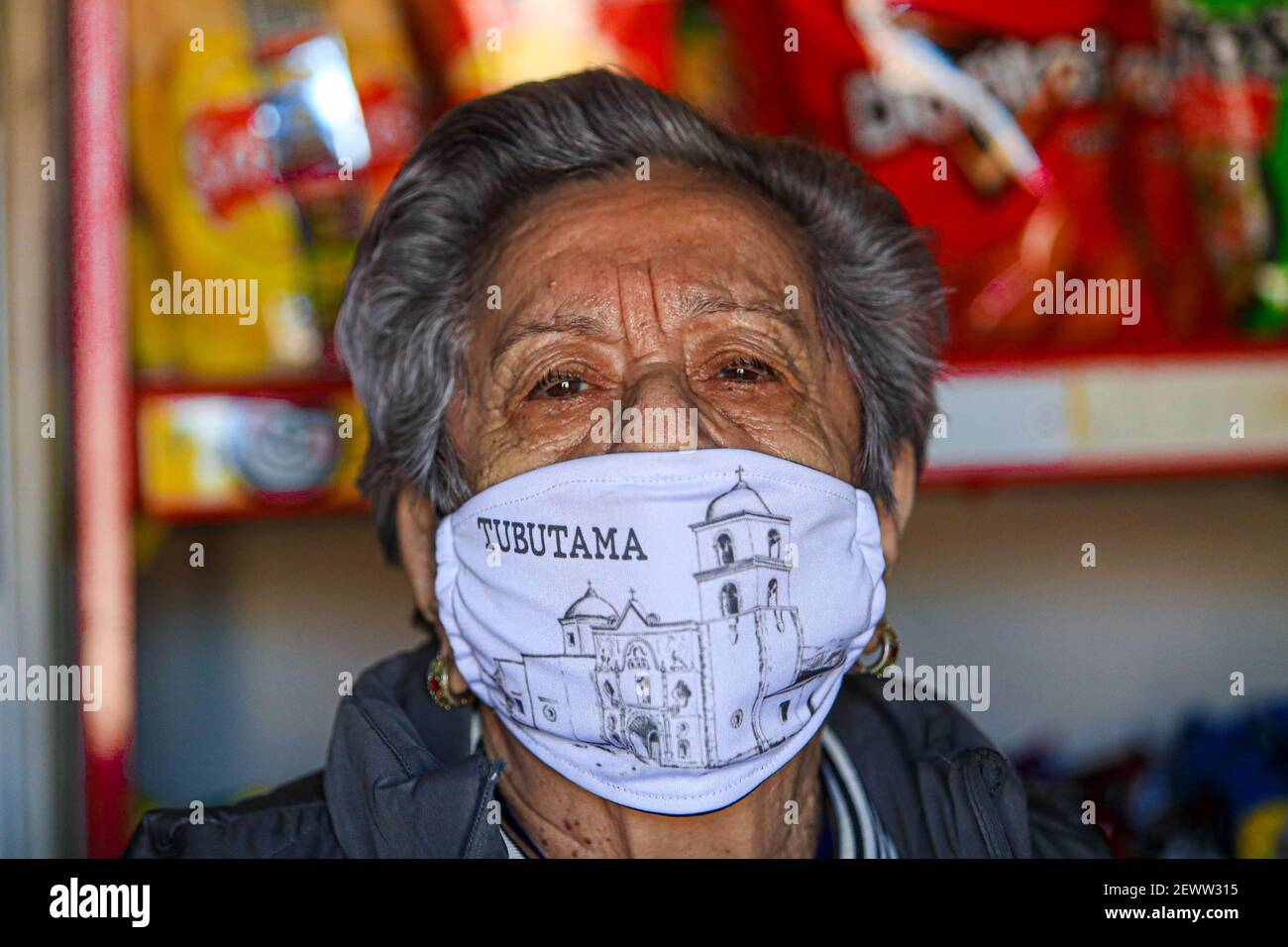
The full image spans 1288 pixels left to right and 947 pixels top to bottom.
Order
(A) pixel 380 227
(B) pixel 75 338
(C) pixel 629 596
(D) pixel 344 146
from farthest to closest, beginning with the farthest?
(D) pixel 344 146, (B) pixel 75 338, (A) pixel 380 227, (C) pixel 629 596

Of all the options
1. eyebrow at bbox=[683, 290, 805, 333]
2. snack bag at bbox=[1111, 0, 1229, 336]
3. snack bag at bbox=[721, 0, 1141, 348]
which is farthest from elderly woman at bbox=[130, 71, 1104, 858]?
snack bag at bbox=[1111, 0, 1229, 336]

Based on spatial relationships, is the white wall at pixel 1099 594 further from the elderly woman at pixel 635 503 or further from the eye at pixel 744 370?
the eye at pixel 744 370

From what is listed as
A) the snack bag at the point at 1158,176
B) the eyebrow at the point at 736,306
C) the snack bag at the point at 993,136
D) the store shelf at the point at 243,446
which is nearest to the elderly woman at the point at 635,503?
the eyebrow at the point at 736,306

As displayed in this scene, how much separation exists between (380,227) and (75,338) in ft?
1.36

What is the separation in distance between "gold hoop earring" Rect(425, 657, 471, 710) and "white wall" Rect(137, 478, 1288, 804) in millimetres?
934

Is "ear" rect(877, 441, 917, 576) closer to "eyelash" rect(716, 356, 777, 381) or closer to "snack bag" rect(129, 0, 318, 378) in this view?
"eyelash" rect(716, 356, 777, 381)

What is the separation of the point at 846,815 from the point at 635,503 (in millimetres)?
446

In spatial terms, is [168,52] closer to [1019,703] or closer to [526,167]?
[526,167]

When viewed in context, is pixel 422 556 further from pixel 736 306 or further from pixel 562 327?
pixel 736 306

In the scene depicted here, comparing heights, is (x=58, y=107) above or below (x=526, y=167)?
above

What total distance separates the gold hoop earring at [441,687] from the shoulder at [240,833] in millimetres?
147

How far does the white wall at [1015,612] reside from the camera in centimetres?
204

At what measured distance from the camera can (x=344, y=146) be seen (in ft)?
4.85
